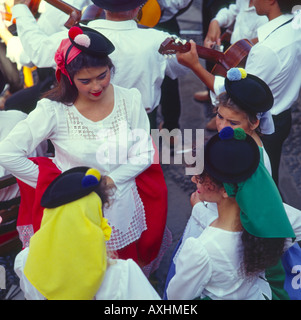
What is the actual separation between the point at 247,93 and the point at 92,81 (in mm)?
804

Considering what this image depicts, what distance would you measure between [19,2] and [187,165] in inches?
75.4

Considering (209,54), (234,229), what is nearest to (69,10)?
(209,54)

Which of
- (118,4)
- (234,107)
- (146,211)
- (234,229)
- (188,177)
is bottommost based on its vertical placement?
(188,177)

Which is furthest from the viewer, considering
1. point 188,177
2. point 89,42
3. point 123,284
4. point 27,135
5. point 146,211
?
point 188,177

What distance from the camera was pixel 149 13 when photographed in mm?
3705

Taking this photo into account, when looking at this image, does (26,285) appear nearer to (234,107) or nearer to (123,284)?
(123,284)

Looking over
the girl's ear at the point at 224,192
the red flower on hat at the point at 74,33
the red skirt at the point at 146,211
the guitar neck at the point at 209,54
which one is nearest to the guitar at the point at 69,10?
the guitar neck at the point at 209,54

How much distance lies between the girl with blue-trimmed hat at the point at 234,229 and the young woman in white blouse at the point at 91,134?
57 centimetres

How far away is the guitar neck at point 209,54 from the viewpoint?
3287mm

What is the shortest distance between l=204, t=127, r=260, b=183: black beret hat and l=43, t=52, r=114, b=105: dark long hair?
794mm

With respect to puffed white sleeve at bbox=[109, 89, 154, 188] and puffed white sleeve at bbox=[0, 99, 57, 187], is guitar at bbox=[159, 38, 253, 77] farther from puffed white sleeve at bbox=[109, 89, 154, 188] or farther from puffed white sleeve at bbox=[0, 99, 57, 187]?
puffed white sleeve at bbox=[0, 99, 57, 187]

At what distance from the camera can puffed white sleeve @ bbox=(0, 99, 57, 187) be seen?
2.40 metres

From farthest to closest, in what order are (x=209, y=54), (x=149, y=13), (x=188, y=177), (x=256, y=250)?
(x=188, y=177) < (x=149, y=13) < (x=209, y=54) < (x=256, y=250)

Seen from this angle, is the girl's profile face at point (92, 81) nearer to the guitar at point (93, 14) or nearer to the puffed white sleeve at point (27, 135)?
the puffed white sleeve at point (27, 135)
